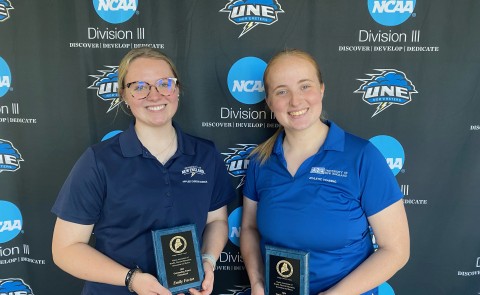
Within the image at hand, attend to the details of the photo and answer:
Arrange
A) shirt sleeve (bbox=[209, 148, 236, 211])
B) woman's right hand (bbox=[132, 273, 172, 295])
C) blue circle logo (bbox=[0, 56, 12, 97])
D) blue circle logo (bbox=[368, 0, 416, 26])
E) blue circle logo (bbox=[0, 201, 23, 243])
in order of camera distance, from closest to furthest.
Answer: woman's right hand (bbox=[132, 273, 172, 295]), shirt sleeve (bbox=[209, 148, 236, 211]), blue circle logo (bbox=[368, 0, 416, 26]), blue circle logo (bbox=[0, 56, 12, 97]), blue circle logo (bbox=[0, 201, 23, 243])

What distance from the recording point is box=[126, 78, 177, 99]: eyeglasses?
1.42 m

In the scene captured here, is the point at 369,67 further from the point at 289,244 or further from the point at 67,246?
the point at 67,246

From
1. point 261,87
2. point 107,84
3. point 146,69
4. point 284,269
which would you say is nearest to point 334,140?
point 284,269

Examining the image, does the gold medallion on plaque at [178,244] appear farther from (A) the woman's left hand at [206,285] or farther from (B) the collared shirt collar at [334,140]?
(B) the collared shirt collar at [334,140]

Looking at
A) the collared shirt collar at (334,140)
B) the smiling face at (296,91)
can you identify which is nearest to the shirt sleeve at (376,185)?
the collared shirt collar at (334,140)

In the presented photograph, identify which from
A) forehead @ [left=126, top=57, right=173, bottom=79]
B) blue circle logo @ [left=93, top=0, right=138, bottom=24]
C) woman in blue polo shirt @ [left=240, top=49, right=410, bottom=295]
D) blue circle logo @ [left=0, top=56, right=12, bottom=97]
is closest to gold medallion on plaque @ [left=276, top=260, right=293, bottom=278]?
woman in blue polo shirt @ [left=240, top=49, right=410, bottom=295]

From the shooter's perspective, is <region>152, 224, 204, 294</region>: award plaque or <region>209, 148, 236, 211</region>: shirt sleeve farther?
<region>209, 148, 236, 211</region>: shirt sleeve

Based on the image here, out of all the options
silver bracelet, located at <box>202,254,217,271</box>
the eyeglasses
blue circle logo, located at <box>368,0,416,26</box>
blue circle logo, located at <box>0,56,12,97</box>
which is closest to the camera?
the eyeglasses

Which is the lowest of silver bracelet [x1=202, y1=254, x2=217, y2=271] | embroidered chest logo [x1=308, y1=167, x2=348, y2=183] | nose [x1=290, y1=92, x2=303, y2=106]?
silver bracelet [x1=202, y1=254, x2=217, y2=271]

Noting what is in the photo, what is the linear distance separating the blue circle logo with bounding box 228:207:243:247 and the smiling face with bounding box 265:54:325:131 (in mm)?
784

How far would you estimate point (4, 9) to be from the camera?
2.02 meters

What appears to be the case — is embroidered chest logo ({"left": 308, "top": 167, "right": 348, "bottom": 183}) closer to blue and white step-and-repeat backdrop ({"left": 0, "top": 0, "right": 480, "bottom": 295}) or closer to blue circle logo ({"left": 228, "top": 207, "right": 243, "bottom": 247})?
blue and white step-and-repeat backdrop ({"left": 0, "top": 0, "right": 480, "bottom": 295})

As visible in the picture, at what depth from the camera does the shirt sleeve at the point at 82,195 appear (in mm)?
1366

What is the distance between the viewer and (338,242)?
141cm
